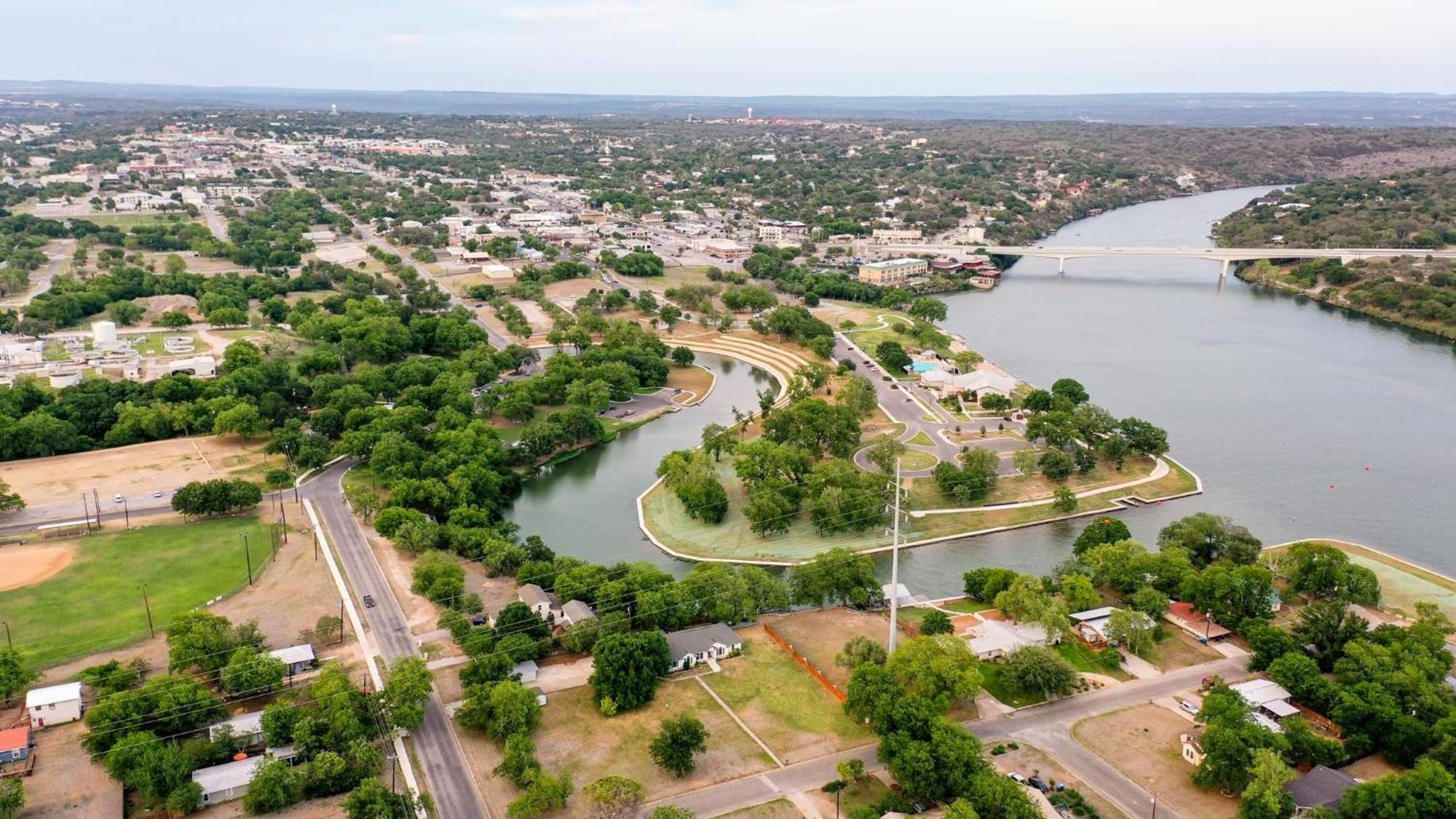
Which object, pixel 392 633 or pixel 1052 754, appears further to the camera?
pixel 392 633

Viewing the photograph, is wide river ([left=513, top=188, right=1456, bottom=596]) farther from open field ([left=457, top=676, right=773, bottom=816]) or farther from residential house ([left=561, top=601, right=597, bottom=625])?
open field ([left=457, top=676, right=773, bottom=816])

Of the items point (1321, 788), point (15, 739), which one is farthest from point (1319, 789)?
point (15, 739)

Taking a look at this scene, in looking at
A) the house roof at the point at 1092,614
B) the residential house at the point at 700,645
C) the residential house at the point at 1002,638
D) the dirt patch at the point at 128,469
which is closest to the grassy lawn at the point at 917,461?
the house roof at the point at 1092,614

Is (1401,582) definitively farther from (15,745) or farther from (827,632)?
(15,745)

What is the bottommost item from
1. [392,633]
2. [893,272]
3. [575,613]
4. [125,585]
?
[125,585]

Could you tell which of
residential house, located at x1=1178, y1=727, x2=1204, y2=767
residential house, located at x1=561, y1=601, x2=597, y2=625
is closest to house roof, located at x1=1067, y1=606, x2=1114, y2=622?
residential house, located at x1=1178, y1=727, x2=1204, y2=767

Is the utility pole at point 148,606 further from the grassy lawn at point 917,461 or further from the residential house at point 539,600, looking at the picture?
the grassy lawn at point 917,461

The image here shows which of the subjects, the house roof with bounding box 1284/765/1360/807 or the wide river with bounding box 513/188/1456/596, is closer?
the house roof with bounding box 1284/765/1360/807
